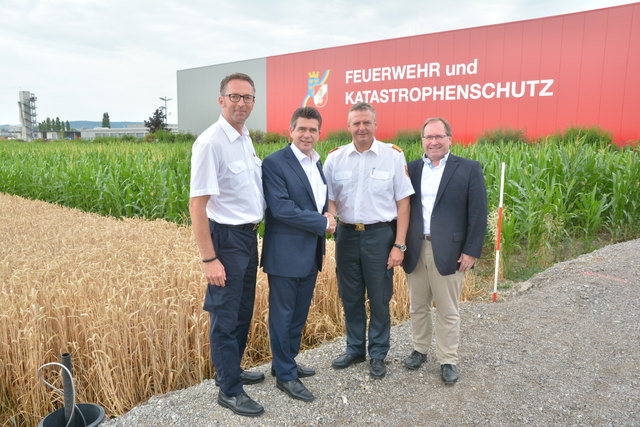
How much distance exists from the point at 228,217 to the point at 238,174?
254 mm

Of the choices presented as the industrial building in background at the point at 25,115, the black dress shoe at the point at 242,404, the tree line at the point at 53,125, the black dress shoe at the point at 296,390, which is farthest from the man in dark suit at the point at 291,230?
the tree line at the point at 53,125

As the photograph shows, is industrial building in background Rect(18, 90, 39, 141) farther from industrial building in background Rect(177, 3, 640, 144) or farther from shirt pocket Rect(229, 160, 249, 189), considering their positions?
shirt pocket Rect(229, 160, 249, 189)

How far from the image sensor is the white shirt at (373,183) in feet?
11.0

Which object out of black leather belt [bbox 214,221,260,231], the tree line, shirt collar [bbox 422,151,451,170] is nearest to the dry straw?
black leather belt [bbox 214,221,260,231]

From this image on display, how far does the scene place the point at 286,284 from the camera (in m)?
3.09

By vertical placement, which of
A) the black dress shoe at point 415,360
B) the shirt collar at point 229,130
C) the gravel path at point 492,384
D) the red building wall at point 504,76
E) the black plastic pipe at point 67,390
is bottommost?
the gravel path at point 492,384

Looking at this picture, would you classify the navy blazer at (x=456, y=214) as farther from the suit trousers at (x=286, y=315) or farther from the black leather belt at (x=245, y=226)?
the black leather belt at (x=245, y=226)

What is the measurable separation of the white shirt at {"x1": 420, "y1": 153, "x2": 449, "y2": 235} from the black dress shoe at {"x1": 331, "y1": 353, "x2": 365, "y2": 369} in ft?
3.45

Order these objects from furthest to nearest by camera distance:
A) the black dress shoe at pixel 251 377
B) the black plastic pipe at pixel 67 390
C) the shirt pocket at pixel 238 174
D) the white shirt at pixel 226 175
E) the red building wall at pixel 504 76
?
the red building wall at pixel 504 76 → the black dress shoe at pixel 251 377 → the shirt pocket at pixel 238 174 → the white shirt at pixel 226 175 → the black plastic pipe at pixel 67 390

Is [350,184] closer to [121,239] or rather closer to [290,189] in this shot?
[290,189]

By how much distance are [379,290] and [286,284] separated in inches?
28.2

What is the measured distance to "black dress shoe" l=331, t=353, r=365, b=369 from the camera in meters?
3.54

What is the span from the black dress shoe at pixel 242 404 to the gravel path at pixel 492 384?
0.13 feet

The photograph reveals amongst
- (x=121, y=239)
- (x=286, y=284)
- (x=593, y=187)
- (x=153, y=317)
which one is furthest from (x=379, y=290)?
(x=593, y=187)
